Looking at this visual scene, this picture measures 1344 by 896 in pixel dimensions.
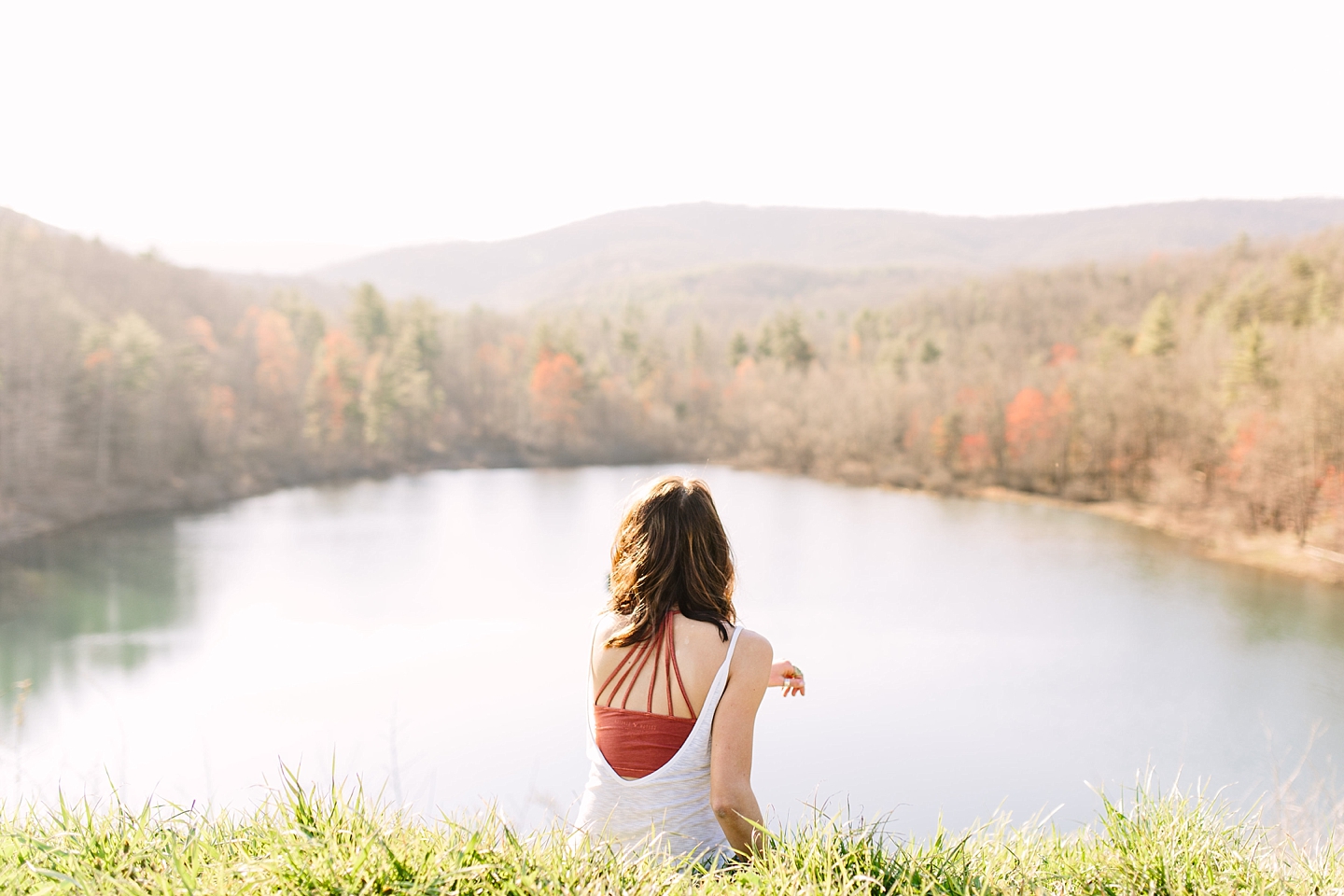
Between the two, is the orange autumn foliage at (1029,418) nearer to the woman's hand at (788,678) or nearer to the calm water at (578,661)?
the calm water at (578,661)

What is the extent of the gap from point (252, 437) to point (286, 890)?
22.7 metres

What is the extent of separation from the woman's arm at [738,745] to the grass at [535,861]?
60 millimetres

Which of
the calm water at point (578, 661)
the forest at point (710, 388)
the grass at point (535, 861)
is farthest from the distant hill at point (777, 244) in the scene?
the grass at point (535, 861)

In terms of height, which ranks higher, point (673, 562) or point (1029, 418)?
point (673, 562)

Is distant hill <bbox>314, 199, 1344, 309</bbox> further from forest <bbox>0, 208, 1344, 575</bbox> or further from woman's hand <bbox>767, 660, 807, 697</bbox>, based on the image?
woman's hand <bbox>767, 660, 807, 697</bbox>

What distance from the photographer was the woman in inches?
47.4

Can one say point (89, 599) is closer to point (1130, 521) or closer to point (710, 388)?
point (1130, 521)

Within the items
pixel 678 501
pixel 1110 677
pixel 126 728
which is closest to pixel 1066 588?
pixel 1110 677

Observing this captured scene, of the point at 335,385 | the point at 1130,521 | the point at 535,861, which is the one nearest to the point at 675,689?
the point at 535,861

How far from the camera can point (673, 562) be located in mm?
1242

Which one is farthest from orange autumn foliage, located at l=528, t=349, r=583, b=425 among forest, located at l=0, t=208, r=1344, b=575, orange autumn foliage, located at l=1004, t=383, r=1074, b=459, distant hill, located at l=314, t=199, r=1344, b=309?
distant hill, located at l=314, t=199, r=1344, b=309

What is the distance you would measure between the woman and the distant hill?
48093 mm

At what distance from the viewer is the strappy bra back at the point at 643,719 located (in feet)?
4.05

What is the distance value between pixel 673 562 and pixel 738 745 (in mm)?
273
